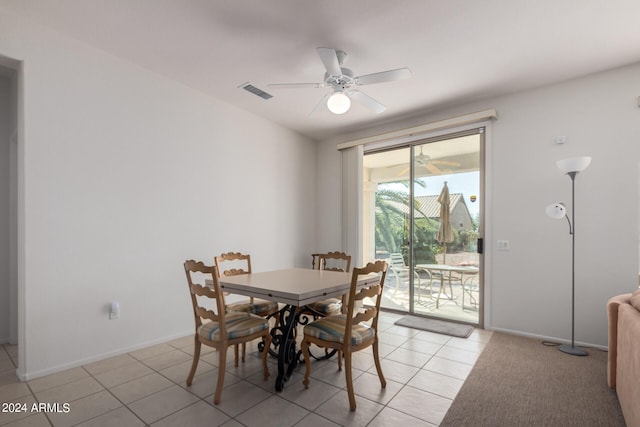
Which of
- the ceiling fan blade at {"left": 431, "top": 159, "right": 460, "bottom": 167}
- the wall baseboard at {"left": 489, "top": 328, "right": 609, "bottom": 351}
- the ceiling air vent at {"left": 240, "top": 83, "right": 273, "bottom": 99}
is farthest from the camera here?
the ceiling fan blade at {"left": 431, "top": 159, "right": 460, "bottom": 167}

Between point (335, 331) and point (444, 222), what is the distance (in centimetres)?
252

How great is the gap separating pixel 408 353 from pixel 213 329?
1819 millimetres

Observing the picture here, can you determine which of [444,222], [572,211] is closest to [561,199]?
[572,211]

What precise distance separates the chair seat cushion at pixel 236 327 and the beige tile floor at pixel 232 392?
0.41 meters

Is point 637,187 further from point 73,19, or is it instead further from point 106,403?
point 73,19

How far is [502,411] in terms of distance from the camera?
200 centimetres

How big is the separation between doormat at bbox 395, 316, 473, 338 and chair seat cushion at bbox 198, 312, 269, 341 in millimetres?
2147

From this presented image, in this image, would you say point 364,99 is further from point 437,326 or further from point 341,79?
point 437,326

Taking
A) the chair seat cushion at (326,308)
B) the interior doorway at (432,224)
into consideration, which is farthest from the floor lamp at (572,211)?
the chair seat cushion at (326,308)

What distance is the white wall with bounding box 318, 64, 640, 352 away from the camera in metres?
2.97

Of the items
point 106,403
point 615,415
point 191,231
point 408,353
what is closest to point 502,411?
point 615,415

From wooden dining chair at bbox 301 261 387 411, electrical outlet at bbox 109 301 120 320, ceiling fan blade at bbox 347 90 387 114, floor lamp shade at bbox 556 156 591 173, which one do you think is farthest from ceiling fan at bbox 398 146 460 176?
electrical outlet at bbox 109 301 120 320

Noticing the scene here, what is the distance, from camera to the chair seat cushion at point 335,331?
84.0 inches

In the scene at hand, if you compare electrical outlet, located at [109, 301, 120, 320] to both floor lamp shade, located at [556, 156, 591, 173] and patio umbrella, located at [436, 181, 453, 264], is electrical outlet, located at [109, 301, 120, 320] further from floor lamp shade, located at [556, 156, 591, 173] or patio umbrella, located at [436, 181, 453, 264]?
floor lamp shade, located at [556, 156, 591, 173]
